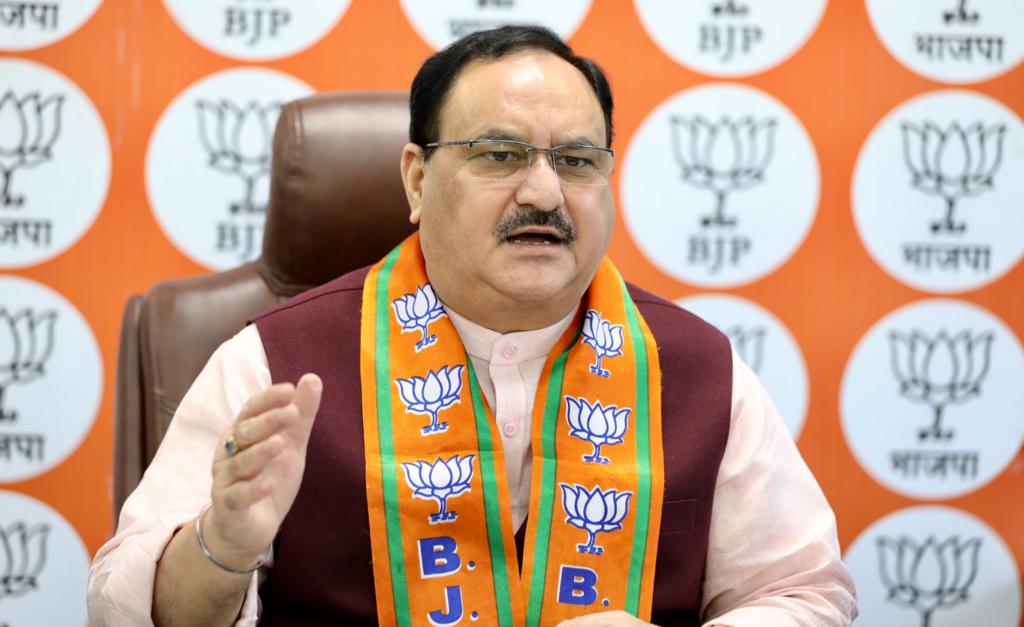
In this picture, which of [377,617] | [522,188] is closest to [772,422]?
[522,188]

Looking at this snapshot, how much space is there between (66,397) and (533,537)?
1.28 metres

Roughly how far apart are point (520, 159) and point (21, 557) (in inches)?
60.2

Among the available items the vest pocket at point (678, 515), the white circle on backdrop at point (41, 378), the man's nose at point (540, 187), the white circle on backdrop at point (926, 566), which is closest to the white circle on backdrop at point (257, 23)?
the white circle on backdrop at point (41, 378)

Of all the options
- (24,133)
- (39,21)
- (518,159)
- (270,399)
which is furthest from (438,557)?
(39,21)

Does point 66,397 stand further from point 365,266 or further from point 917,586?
point 917,586

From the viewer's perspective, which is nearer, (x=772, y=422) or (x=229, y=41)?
(x=772, y=422)

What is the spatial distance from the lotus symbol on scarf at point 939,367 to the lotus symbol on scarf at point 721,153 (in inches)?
19.8

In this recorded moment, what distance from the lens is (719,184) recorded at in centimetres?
255

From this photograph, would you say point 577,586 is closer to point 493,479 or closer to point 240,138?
point 493,479

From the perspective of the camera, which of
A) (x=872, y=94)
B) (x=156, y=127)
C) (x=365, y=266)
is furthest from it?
(x=872, y=94)

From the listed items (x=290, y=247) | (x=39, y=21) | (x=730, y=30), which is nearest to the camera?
(x=290, y=247)

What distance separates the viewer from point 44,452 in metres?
2.40

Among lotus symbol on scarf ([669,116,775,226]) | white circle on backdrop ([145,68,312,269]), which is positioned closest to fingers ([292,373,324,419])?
white circle on backdrop ([145,68,312,269])

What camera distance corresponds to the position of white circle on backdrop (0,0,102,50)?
2.35 metres
